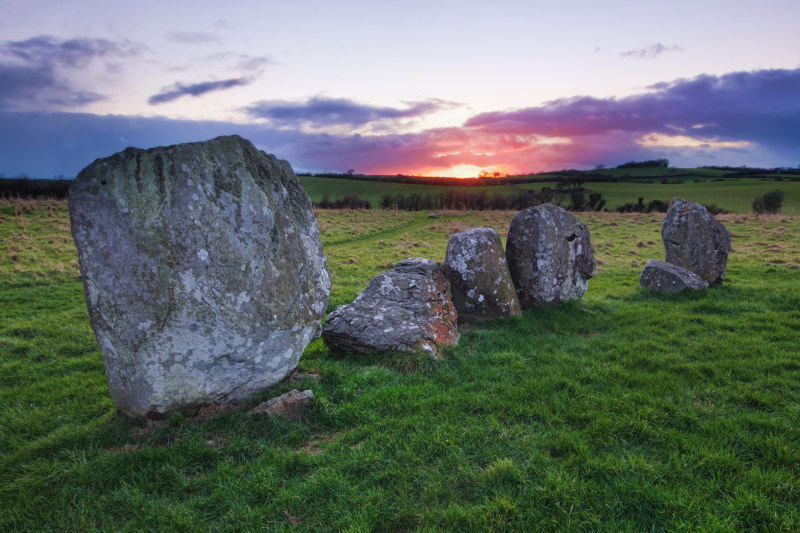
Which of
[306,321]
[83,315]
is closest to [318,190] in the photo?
[83,315]

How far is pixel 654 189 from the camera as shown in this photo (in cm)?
6825

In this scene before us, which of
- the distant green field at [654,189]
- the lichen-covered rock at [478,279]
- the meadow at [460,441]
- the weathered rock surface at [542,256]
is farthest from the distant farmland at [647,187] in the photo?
the meadow at [460,441]

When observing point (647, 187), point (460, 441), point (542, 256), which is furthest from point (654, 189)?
point (460, 441)

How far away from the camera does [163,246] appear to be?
217 inches

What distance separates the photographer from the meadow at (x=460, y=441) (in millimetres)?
3910

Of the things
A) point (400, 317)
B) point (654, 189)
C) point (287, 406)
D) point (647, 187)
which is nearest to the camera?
point (287, 406)

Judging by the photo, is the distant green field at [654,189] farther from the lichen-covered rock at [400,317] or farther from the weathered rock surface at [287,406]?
the weathered rock surface at [287,406]

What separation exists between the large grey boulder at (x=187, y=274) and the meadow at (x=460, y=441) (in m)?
0.56

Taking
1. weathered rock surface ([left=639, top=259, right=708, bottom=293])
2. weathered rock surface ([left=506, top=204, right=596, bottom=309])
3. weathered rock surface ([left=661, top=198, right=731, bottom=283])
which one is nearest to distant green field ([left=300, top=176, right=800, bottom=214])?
weathered rock surface ([left=661, top=198, right=731, bottom=283])

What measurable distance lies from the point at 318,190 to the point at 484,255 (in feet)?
204

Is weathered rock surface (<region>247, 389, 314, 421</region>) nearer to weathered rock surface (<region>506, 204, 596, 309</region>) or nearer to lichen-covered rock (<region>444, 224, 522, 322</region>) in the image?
lichen-covered rock (<region>444, 224, 522, 322</region>)

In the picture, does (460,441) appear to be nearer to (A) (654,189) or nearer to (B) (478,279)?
(B) (478,279)

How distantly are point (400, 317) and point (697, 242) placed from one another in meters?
10.4

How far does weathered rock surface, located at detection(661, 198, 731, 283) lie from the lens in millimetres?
12523
